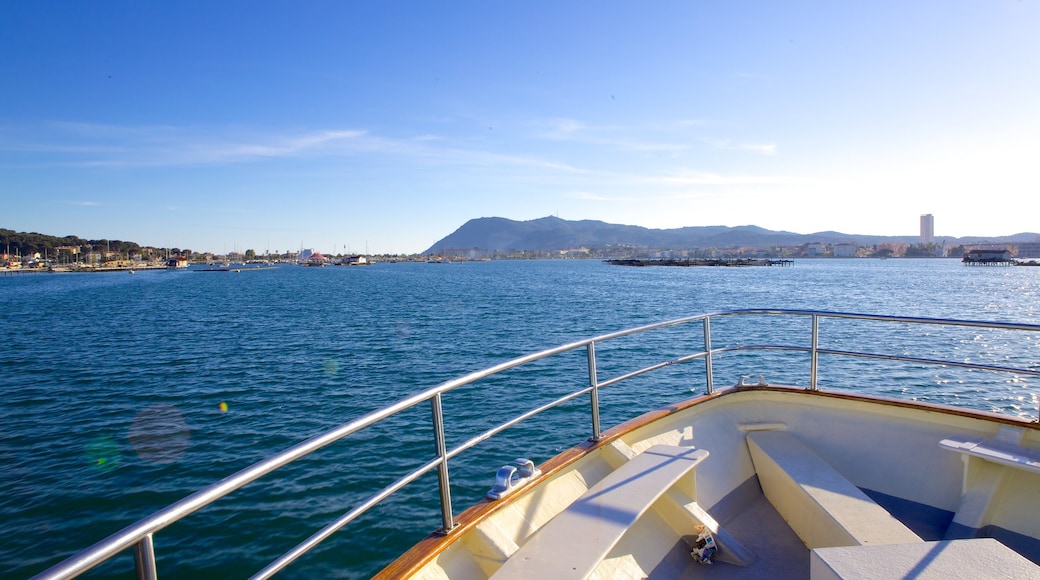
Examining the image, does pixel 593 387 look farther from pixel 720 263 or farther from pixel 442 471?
pixel 720 263

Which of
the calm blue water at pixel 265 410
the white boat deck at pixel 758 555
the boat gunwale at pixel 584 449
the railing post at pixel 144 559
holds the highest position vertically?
the railing post at pixel 144 559

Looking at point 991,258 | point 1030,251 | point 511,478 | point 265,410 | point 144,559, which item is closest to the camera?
point 144,559

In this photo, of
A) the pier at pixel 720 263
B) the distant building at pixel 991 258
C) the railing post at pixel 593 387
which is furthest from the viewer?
the pier at pixel 720 263

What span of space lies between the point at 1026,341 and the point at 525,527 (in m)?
33.3

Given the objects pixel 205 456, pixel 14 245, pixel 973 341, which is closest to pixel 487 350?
pixel 205 456

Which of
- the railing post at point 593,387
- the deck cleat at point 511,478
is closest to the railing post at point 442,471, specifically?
the deck cleat at point 511,478

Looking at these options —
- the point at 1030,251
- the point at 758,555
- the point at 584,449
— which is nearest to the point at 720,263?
the point at 1030,251

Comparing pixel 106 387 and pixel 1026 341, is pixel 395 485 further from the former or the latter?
pixel 1026 341

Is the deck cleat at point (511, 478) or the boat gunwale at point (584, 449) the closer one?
the boat gunwale at point (584, 449)

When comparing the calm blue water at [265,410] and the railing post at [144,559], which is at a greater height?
the railing post at [144,559]

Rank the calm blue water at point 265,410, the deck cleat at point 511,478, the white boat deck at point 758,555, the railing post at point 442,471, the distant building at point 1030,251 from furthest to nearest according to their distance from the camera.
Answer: the distant building at point 1030,251 < the calm blue water at point 265,410 < the white boat deck at point 758,555 < the deck cleat at point 511,478 < the railing post at point 442,471

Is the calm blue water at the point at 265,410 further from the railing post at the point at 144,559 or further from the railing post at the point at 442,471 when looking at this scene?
the railing post at the point at 144,559

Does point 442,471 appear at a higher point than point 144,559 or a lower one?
lower

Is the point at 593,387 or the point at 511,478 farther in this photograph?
the point at 593,387
